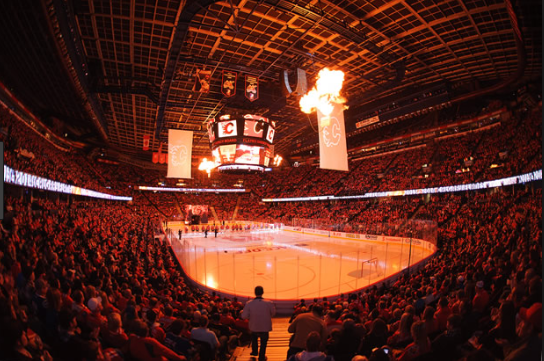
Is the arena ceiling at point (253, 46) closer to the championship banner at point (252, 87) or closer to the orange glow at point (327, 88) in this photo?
the championship banner at point (252, 87)

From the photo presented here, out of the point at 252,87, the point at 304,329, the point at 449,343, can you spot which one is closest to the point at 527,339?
the point at 449,343

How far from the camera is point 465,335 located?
3770 mm

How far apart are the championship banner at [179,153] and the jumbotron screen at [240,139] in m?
1.84

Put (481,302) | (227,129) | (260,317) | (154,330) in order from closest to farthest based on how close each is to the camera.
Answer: (154,330)
(481,302)
(260,317)
(227,129)

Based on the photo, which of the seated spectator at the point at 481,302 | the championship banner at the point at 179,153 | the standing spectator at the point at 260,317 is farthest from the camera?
the championship banner at the point at 179,153

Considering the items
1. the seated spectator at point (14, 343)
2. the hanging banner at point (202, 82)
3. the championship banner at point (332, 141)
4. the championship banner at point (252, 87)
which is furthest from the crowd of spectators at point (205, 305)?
the championship banner at point (252, 87)

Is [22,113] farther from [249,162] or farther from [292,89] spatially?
[292,89]

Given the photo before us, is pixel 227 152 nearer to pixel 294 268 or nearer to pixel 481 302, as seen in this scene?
pixel 294 268

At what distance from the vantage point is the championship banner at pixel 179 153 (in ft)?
56.3

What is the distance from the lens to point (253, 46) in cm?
1419

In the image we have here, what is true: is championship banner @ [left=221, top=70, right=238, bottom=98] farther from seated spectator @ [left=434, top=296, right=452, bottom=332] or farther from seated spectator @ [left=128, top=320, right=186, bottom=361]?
seated spectator @ [left=434, top=296, right=452, bottom=332]

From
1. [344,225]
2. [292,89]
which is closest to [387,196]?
[344,225]

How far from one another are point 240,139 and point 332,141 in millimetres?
6755

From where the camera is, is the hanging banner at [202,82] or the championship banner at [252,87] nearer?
the hanging banner at [202,82]
